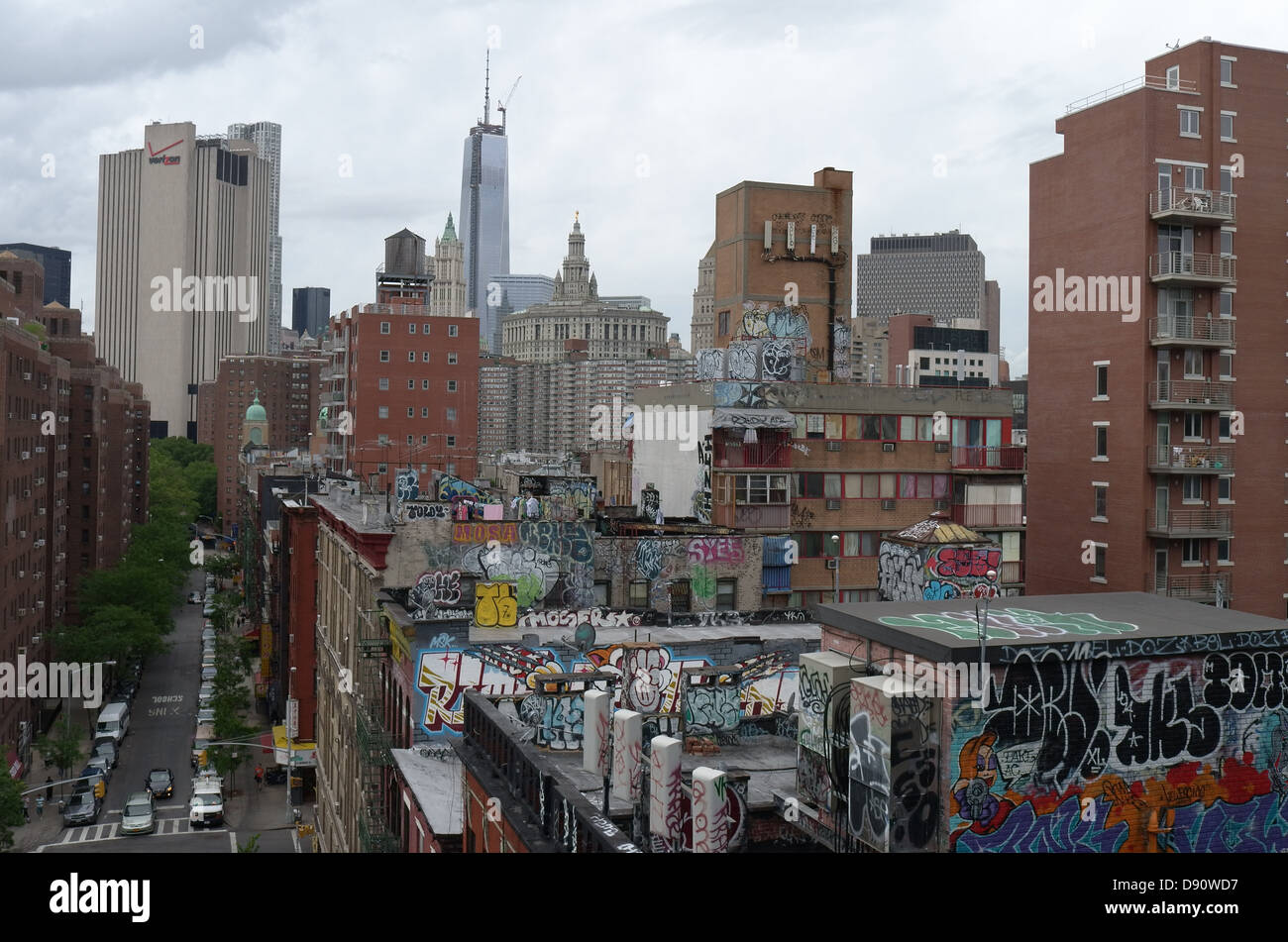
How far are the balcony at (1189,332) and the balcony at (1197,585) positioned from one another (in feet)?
31.3

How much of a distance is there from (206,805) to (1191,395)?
5504cm

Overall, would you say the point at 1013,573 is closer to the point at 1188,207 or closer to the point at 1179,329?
the point at 1179,329

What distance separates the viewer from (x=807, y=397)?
55.0 m

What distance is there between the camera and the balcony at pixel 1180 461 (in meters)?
49.0

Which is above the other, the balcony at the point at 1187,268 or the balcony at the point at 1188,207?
the balcony at the point at 1188,207

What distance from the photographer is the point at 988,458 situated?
58.6 m

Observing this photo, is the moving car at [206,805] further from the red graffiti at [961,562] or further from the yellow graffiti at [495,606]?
the red graffiti at [961,562]

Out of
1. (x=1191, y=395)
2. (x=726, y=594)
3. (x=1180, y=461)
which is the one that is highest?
(x=1191, y=395)

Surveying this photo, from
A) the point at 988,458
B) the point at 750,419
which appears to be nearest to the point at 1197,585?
the point at 988,458

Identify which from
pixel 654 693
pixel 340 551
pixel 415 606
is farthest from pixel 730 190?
pixel 654 693

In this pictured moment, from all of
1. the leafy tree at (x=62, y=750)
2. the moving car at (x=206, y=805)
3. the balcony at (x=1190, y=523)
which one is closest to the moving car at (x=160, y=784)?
the moving car at (x=206, y=805)

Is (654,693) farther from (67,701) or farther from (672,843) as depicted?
(67,701)

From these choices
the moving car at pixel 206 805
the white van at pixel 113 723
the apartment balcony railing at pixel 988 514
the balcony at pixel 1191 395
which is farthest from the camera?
the white van at pixel 113 723
